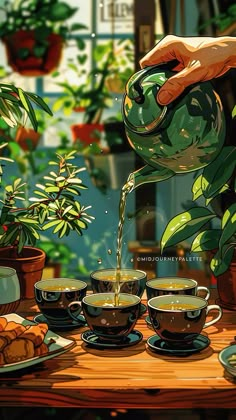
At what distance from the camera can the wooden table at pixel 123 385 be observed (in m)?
0.90

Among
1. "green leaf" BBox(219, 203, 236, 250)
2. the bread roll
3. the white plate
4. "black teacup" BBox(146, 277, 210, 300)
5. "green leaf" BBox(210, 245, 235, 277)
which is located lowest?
the white plate

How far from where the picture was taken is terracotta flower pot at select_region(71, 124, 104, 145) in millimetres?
2230

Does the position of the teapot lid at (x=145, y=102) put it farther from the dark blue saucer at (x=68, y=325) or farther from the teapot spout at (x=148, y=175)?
the dark blue saucer at (x=68, y=325)

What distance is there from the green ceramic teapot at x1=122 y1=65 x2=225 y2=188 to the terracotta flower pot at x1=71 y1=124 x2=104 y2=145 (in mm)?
1170

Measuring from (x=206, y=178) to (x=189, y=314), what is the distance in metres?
0.33

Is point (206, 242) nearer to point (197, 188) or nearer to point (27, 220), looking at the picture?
point (197, 188)

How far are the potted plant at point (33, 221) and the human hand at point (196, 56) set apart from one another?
1.10 feet

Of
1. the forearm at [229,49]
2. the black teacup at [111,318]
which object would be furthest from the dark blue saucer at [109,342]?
the forearm at [229,49]

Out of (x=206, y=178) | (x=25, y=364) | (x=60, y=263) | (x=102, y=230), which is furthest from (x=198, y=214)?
(x=60, y=263)

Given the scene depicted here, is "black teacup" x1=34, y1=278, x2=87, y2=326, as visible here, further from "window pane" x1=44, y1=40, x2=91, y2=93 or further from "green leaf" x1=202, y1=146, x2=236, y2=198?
"window pane" x1=44, y1=40, x2=91, y2=93

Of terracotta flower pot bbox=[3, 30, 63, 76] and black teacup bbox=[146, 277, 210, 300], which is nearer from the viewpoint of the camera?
black teacup bbox=[146, 277, 210, 300]

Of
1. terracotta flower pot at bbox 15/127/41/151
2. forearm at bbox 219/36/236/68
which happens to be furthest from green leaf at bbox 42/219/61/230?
terracotta flower pot at bbox 15/127/41/151

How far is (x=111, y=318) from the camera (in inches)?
39.6

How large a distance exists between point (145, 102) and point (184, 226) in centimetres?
34
